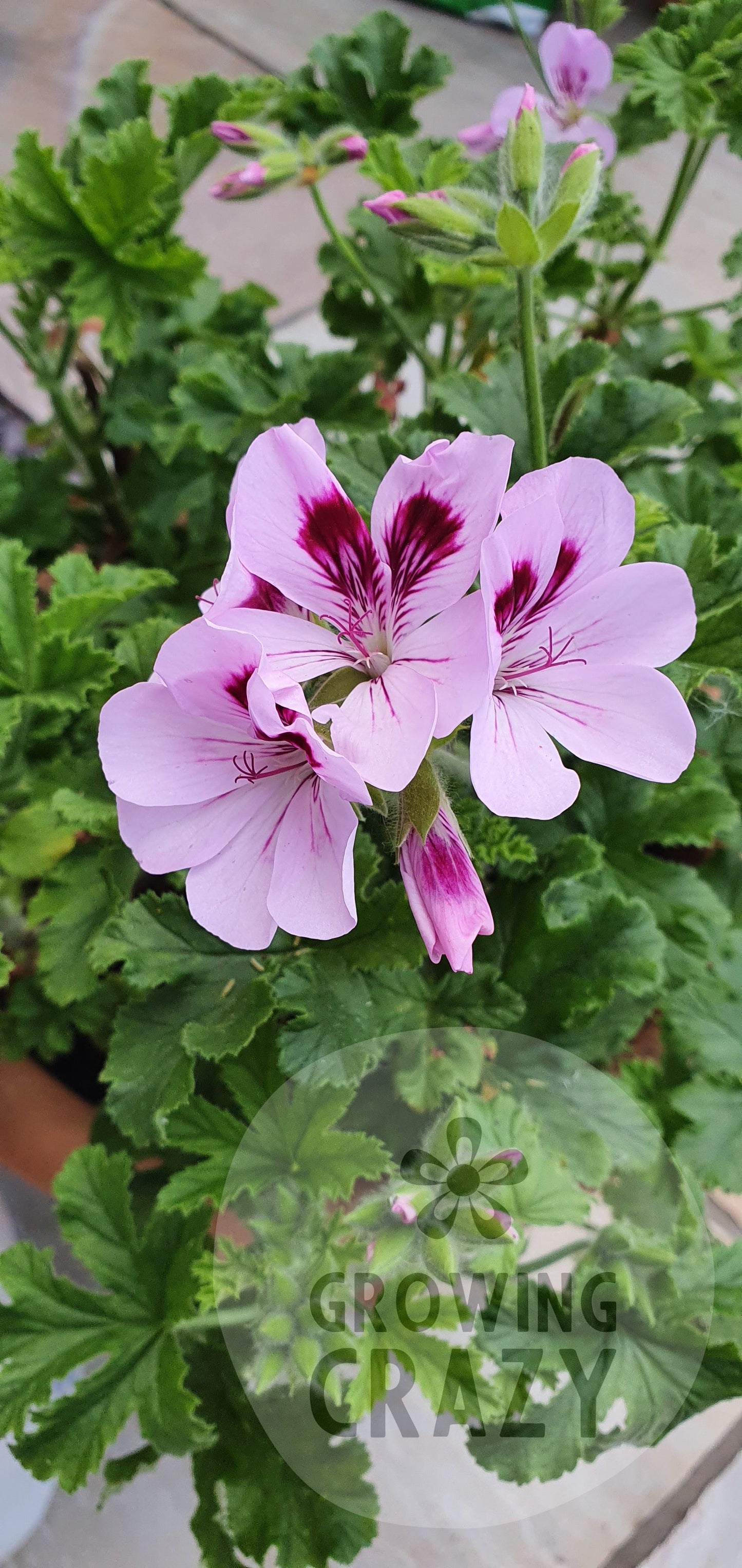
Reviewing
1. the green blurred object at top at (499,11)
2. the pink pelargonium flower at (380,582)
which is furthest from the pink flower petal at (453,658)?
the green blurred object at top at (499,11)

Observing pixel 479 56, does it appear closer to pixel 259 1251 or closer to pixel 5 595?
pixel 5 595

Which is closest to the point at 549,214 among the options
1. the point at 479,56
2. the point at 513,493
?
the point at 513,493

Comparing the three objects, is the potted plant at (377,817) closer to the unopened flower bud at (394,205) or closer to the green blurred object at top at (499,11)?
the unopened flower bud at (394,205)

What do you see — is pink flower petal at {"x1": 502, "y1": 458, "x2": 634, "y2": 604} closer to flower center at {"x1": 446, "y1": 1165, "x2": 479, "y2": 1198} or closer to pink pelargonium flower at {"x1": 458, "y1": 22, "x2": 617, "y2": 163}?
flower center at {"x1": 446, "y1": 1165, "x2": 479, "y2": 1198}

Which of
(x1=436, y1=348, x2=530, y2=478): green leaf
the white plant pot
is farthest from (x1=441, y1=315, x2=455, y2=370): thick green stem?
the white plant pot

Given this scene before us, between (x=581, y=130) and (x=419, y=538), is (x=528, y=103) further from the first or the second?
(x=581, y=130)

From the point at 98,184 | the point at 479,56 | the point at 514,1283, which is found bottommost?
the point at 514,1283
